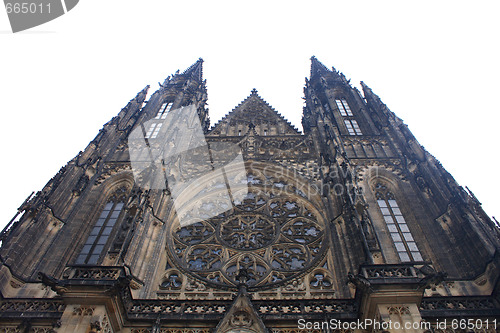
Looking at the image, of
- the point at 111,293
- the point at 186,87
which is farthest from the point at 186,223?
the point at 186,87

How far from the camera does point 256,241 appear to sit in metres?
12.7

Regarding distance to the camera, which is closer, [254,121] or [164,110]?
[254,121]

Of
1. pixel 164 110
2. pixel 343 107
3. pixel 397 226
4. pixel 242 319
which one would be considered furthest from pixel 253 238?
pixel 164 110

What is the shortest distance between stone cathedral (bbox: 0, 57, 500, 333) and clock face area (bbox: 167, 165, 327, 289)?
45 millimetres

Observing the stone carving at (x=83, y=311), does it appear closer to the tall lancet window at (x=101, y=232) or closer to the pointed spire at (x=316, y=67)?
the tall lancet window at (x=101, y=232)

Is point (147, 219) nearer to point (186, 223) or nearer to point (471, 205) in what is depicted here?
point (186, 223)

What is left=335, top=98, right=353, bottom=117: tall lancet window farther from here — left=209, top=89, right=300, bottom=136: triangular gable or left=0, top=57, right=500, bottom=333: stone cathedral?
left=209, top=89, right=300, bottom=136: triangular gable

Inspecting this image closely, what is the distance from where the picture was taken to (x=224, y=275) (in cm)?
1135

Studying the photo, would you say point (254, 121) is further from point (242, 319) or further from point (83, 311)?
point (83, 311)

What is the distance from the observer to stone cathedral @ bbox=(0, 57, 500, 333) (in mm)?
9070

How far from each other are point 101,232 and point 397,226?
9.36 m

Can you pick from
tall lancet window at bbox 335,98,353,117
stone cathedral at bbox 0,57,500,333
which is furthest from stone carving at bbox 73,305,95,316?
tall lancet window at bbox 335,98,353,117

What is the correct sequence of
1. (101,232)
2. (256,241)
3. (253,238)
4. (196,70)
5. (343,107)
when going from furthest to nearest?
(196,70)
(343,107)
(101,232)
(253,238)
(256,241)

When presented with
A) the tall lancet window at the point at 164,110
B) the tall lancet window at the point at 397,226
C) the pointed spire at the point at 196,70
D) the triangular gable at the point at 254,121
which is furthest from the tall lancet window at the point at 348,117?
the pointed spire at the point at 196,70
